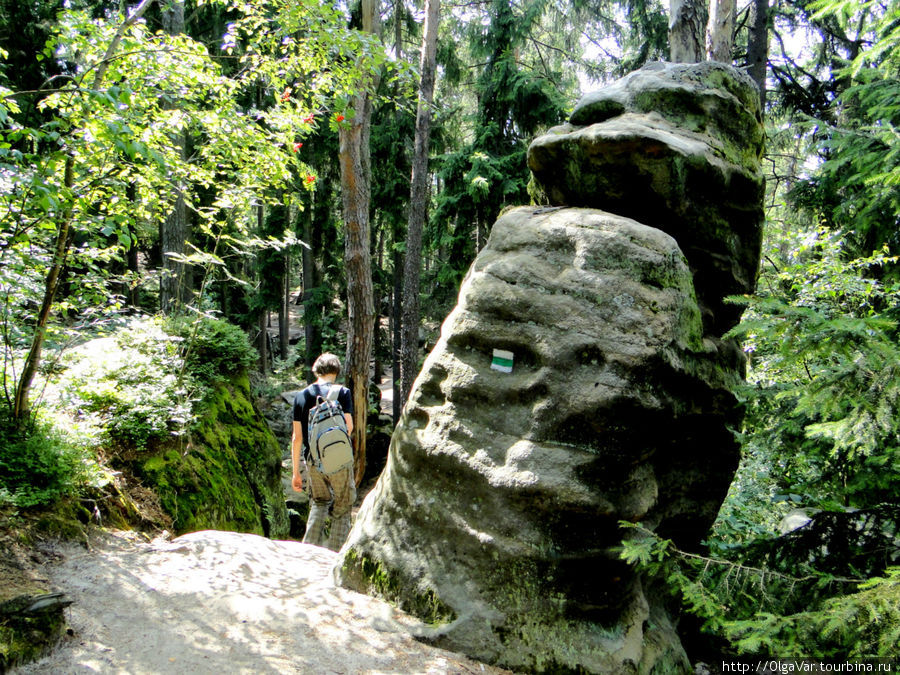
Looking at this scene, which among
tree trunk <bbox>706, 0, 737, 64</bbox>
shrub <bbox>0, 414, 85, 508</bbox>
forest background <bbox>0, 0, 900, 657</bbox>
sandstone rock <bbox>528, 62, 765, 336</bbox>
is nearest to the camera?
forest background <bbox>0, 0, 900, 657</bbox>

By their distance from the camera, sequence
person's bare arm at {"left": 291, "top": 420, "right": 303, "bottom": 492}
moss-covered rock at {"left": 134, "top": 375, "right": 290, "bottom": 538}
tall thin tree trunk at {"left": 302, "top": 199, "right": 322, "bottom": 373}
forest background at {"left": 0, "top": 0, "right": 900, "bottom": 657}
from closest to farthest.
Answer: forest background at {"left": 0, "top": 0, "right": 900, "bottom": 657}
person's bare arm at {"left": 291, "top": 420, "right": 303, "bottom": 492}
moss-covered rock at {"left": 134, "top": 375, "right": 290, "bottom": 538}
tall thin tree trunk at {"left": 302, "top": 199, "right": 322, "bottom": 373}

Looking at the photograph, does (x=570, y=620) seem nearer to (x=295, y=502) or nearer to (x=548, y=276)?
(x=548, y=276)

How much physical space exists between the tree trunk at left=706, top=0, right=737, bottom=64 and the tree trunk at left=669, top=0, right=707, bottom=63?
916 mm

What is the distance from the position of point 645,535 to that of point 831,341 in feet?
5.97

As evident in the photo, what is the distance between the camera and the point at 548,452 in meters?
3.65

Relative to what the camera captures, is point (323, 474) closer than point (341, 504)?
Yes

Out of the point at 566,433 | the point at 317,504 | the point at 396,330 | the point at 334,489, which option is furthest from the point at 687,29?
the point at 396,330

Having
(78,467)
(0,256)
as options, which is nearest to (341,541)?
(78,467)

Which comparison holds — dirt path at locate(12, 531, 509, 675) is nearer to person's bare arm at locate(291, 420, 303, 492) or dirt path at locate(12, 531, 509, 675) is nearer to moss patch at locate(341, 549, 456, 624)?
moss patch at locate(341, 549, 456, 624)

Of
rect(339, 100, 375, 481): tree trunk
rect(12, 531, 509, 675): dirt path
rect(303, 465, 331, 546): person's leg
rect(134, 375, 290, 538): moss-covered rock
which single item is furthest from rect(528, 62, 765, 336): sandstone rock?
rect(134, 375, 290, 538): moss-covered rock

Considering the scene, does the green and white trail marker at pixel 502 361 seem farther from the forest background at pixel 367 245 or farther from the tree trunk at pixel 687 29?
the tree trunk at pixel 687 29

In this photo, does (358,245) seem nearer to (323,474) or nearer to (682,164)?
(323,474)

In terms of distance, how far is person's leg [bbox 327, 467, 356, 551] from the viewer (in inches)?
215

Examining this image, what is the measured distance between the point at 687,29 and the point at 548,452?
671 centimetres
